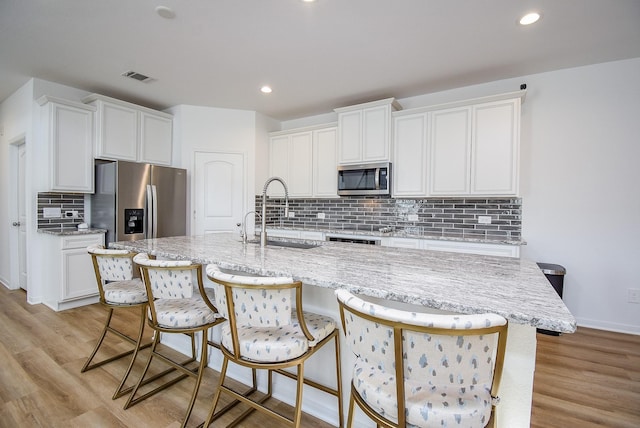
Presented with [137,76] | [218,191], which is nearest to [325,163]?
[218,191]

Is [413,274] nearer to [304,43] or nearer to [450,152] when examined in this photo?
[304,43]

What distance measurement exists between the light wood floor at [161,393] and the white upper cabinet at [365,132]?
8.37ft

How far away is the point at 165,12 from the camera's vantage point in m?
2.20

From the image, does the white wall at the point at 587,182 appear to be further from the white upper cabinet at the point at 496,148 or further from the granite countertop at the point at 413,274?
the granite countertop at the point at 413,274

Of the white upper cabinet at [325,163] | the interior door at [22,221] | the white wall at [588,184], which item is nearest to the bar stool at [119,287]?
the white upper cabinet at [325,163]

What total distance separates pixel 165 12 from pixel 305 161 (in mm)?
2520

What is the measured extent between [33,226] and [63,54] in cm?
198

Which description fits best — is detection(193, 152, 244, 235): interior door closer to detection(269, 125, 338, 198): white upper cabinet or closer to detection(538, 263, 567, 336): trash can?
detection(269, 125, 338, 198): white upper cabinet

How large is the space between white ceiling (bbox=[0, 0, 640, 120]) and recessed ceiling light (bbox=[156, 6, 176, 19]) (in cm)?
4

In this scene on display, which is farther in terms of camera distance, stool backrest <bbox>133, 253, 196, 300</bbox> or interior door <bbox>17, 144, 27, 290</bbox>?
interior door <bbox>17, 144, 27, 290</bbox>

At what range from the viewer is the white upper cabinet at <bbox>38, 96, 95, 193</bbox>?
3.30 m

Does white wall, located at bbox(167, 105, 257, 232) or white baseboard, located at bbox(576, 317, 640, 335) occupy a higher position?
white wall, located at bbox(167, 105, 257, 232)

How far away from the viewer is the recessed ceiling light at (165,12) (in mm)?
2152

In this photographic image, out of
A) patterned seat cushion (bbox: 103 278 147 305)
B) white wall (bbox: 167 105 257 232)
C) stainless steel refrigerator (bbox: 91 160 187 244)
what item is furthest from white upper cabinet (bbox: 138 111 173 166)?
patterned seat cushion (bbox: 103 278 147 305)
